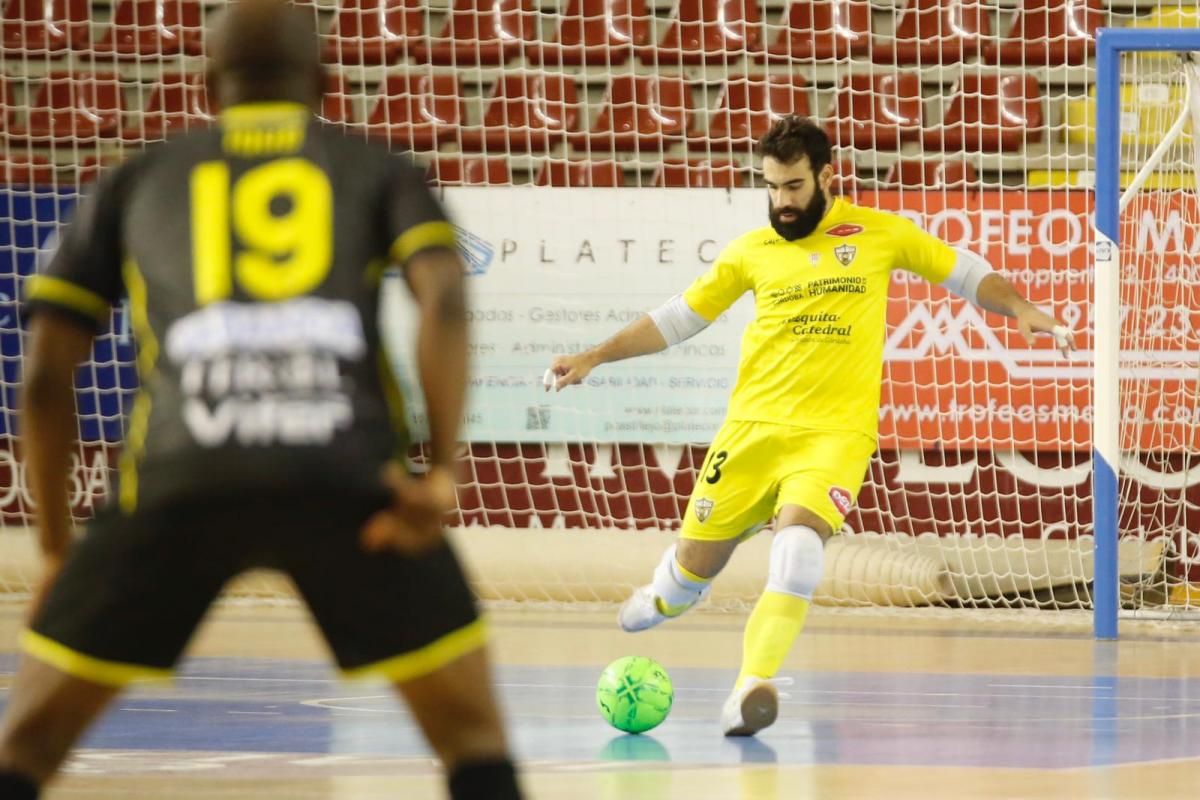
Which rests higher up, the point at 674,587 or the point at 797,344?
the point at 797,344

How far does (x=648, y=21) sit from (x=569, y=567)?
3.91m

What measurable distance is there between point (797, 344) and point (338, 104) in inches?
275

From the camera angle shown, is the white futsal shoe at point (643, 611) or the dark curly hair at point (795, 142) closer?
the dark curly hair at point (795, 142)

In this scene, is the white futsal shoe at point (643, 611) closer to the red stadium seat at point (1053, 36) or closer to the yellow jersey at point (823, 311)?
the yellow jersey at point (823, 311)

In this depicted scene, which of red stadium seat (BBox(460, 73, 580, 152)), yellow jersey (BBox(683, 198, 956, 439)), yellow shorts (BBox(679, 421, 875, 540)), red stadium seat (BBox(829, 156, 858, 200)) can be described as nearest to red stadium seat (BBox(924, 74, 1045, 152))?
red stadium seat (BBox(829, 156, 858, 200))

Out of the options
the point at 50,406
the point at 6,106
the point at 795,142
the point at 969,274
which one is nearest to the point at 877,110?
the point at 6,106

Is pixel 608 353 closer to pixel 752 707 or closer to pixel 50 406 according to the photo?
pixel 752 707

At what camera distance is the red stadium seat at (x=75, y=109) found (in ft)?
41.7

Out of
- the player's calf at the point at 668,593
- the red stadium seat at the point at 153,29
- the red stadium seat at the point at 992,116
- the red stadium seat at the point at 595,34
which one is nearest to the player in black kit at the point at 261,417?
the player's calf at the point at 668,593

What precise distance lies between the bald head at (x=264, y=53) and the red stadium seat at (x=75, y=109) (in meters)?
10.4

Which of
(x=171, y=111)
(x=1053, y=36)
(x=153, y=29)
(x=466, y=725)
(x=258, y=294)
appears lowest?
(x=466, y=725)

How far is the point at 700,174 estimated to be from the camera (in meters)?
12.4

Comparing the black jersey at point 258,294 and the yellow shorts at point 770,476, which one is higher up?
the black jersey at point 258,294

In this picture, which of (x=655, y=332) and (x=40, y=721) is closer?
(x=40, y=721)
